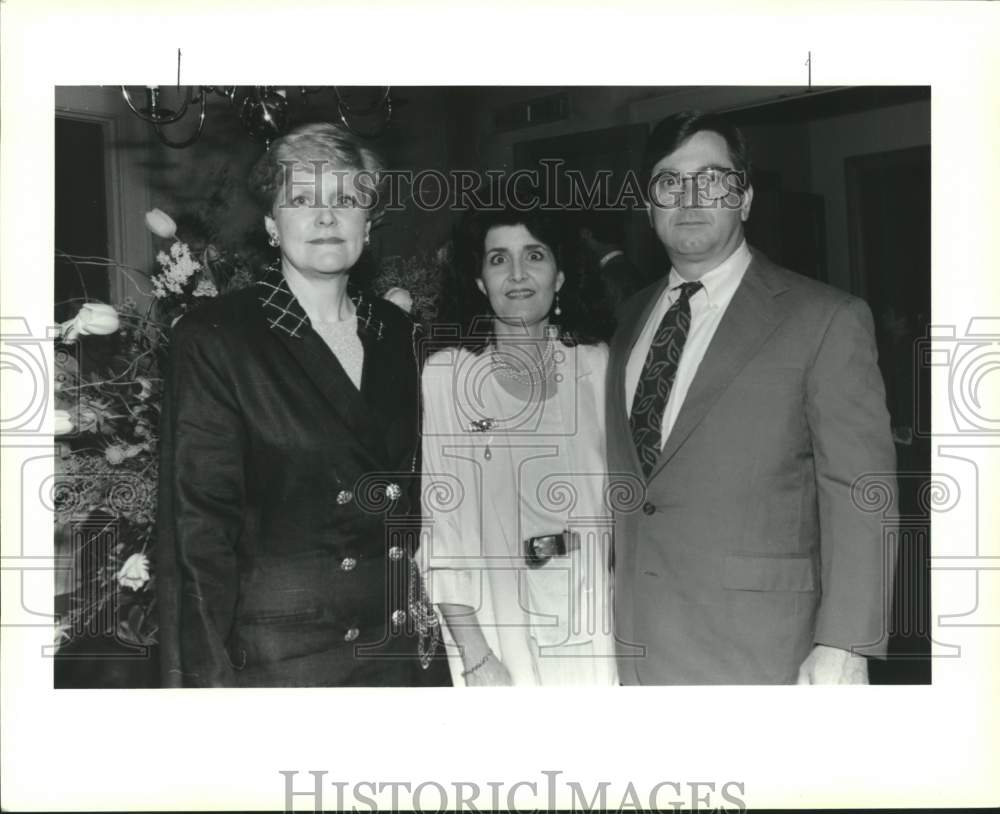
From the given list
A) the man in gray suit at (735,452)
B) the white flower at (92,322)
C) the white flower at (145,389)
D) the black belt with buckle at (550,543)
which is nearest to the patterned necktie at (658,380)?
the man in gray suit at (735,452)

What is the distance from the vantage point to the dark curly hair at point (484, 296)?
254 centimetres

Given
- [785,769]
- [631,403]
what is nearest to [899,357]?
[631,403]

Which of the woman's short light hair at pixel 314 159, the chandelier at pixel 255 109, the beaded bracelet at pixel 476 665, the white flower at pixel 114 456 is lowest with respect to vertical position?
the beaded bracelet at pixel 476 665

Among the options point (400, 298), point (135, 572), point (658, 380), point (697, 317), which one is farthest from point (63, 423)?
point (697, 317)

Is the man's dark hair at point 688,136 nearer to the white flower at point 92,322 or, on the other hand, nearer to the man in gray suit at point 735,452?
the man in gray suit at point 735,452

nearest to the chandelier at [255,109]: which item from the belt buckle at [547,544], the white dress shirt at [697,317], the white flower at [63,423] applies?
the white flower at [63,423]

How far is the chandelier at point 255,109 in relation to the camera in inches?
99.6

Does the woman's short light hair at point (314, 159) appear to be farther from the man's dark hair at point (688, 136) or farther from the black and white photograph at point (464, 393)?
the man's dark hair at point (688, 136)

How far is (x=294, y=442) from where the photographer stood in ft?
8.28

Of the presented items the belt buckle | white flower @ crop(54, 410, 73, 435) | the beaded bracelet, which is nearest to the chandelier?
white flower @ crop(54, 410, 73, 435)

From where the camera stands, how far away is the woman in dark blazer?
2531 mm

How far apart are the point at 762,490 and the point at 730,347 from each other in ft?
1.13

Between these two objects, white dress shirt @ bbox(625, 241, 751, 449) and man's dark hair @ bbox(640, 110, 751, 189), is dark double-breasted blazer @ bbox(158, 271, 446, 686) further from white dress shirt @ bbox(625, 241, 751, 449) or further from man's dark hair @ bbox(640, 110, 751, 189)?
man's dark hair @ bbox(640, 110, 751, 189)

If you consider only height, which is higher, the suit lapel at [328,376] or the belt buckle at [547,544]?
the suit lapel at [328,376]
